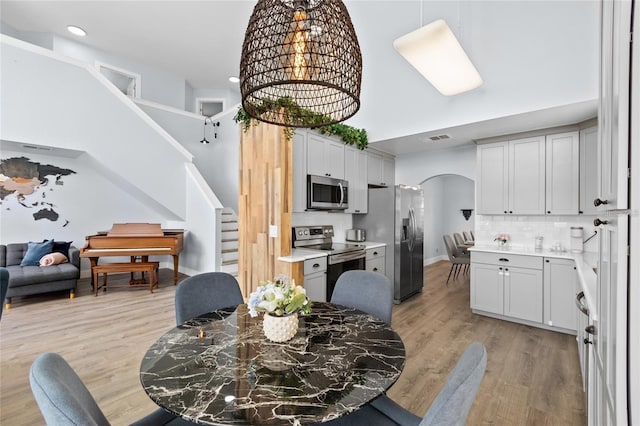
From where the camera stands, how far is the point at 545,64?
3092mm

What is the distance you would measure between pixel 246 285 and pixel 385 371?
2.97 metres

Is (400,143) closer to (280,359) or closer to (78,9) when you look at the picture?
(280,359)

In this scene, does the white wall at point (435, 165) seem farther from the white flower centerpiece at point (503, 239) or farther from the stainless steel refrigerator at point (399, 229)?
the white flower centerpiece at point (503, 239)

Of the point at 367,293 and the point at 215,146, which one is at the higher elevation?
the point at 215,146

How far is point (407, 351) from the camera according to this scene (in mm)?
2949

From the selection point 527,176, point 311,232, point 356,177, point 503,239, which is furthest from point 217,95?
point 503,239

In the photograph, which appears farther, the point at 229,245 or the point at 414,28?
the point at 229,245

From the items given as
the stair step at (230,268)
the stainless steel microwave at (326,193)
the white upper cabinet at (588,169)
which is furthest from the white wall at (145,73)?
the white upper cabinet at (588,169)

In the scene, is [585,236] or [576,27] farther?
[585,236]

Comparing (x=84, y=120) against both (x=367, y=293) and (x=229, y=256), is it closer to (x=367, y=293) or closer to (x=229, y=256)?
(x=229, y=256)

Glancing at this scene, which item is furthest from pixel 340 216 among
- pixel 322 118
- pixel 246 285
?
pixel 322 118

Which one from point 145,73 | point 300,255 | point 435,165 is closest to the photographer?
point 300,255

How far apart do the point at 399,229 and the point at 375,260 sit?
63cm

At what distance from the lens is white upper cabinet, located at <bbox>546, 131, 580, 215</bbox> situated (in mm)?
3691
